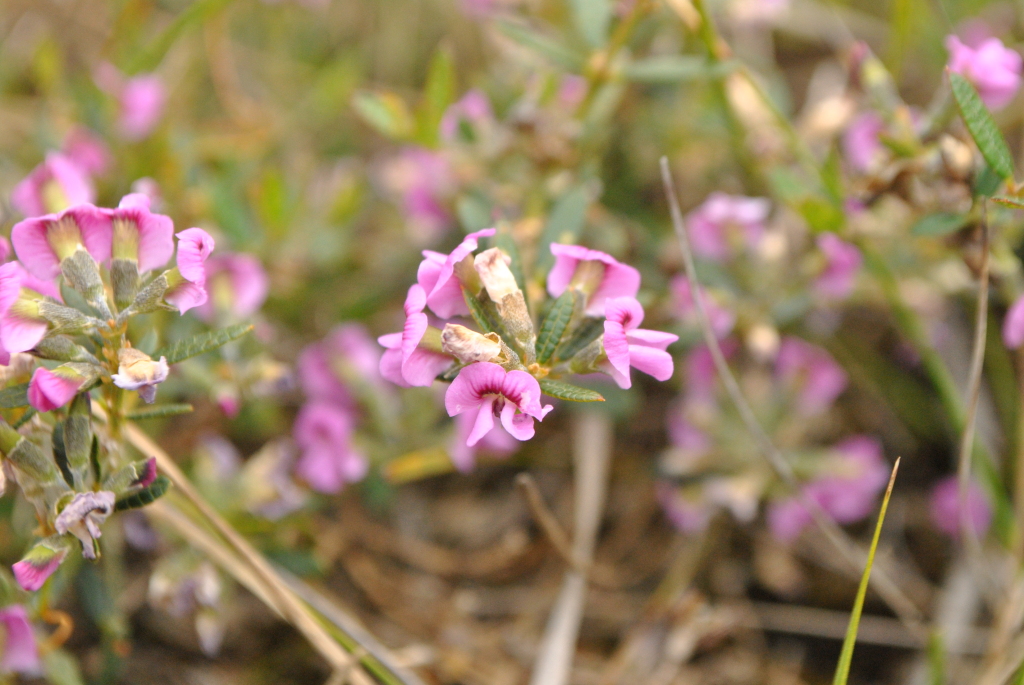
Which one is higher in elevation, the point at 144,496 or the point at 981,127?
the point at 981,127

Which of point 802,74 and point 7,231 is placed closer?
point 7,231

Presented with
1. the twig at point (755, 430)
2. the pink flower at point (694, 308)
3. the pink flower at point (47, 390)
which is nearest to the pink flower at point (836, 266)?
the pink flower at point (694, 308)

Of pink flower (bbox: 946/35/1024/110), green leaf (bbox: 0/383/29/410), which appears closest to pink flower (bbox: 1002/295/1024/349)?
pink flower (bbox: 946/35/1024/110)

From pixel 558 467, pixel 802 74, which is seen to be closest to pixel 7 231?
pixel 558 467

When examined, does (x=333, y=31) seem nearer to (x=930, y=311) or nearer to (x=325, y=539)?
(x=325, y=539)

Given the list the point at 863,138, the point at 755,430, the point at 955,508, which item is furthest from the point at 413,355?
the point at 955,508

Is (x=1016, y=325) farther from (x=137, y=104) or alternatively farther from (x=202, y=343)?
(x=137, y=104)
